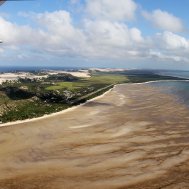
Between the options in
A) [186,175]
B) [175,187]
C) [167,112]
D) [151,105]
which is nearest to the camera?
[175,187]

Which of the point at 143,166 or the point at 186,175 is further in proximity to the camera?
the point at 143,166

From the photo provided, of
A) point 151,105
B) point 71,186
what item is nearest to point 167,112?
point 151,105

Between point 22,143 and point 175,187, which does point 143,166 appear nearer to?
point 175,187

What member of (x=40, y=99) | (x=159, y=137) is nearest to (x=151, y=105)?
(x=40, y=99)

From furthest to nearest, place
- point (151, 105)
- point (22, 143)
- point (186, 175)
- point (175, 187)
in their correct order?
point (151, 105) → point (22, 143) → point (186, 175) → point (175, 187)

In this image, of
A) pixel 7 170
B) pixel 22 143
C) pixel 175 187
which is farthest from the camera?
pixel 22 143

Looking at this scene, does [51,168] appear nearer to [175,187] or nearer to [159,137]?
[175,187]
